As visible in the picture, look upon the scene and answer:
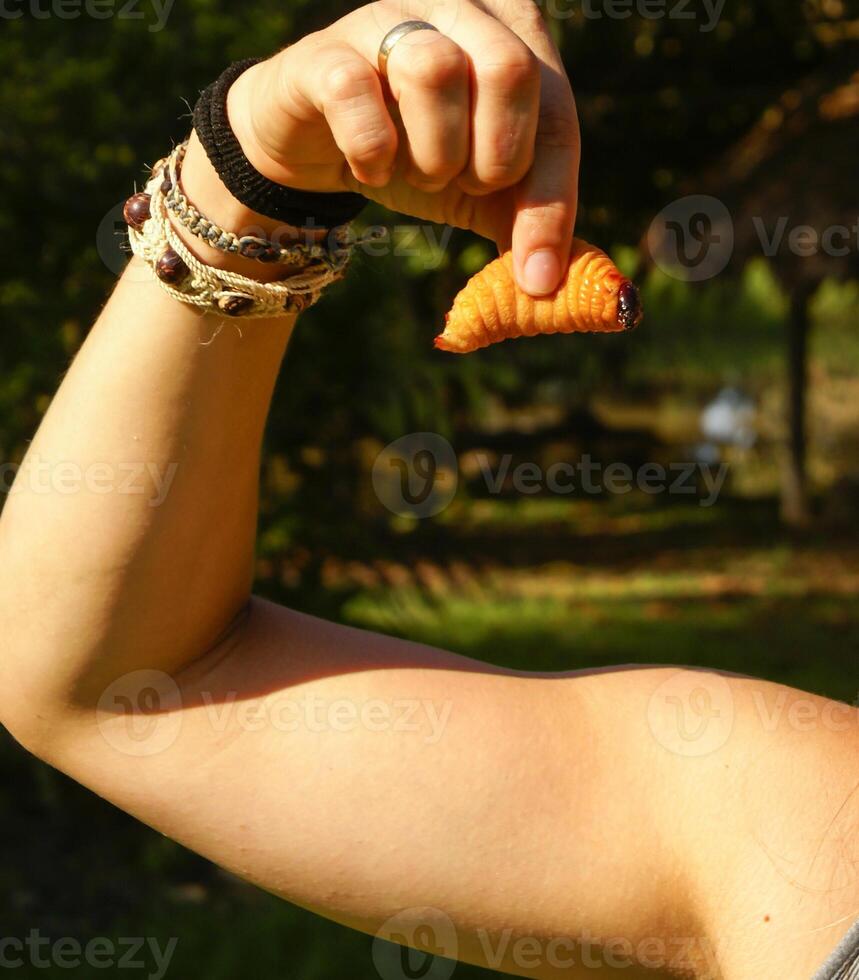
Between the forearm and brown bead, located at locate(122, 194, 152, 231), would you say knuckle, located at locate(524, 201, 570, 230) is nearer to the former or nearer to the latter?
the forearm

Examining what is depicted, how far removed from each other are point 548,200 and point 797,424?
9959 millimetres

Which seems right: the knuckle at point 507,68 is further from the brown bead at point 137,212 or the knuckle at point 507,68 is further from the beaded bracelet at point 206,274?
the brown bead at point 137,212

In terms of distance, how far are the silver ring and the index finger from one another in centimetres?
11

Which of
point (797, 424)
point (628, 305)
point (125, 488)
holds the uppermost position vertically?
point (628, 305)

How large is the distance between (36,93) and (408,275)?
151 centimetres

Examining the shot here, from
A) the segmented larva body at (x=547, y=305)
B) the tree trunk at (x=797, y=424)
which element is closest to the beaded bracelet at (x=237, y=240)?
the segmented larva body at (x=547, y=305)

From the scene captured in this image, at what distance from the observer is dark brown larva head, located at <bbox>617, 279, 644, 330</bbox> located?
3.55 ft

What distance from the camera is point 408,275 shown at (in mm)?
4750

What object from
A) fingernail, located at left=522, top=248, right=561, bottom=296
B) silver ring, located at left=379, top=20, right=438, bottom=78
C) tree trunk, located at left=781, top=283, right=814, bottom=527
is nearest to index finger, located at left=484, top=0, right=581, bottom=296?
fingernail, located at left=522, top=248, right=561, bottom=296

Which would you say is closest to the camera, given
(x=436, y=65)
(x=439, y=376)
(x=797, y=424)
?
(x=436, y=65)

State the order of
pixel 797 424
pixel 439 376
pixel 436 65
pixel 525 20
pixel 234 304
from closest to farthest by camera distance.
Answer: pixel 436 65, pixel 525 20, pixel 234 304, pixel 439 376, pixel 797 424

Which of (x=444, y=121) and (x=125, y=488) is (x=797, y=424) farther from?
(x=444, y=121)

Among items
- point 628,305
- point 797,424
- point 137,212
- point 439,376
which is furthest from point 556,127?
point 797,424

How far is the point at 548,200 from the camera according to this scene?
108 cm
